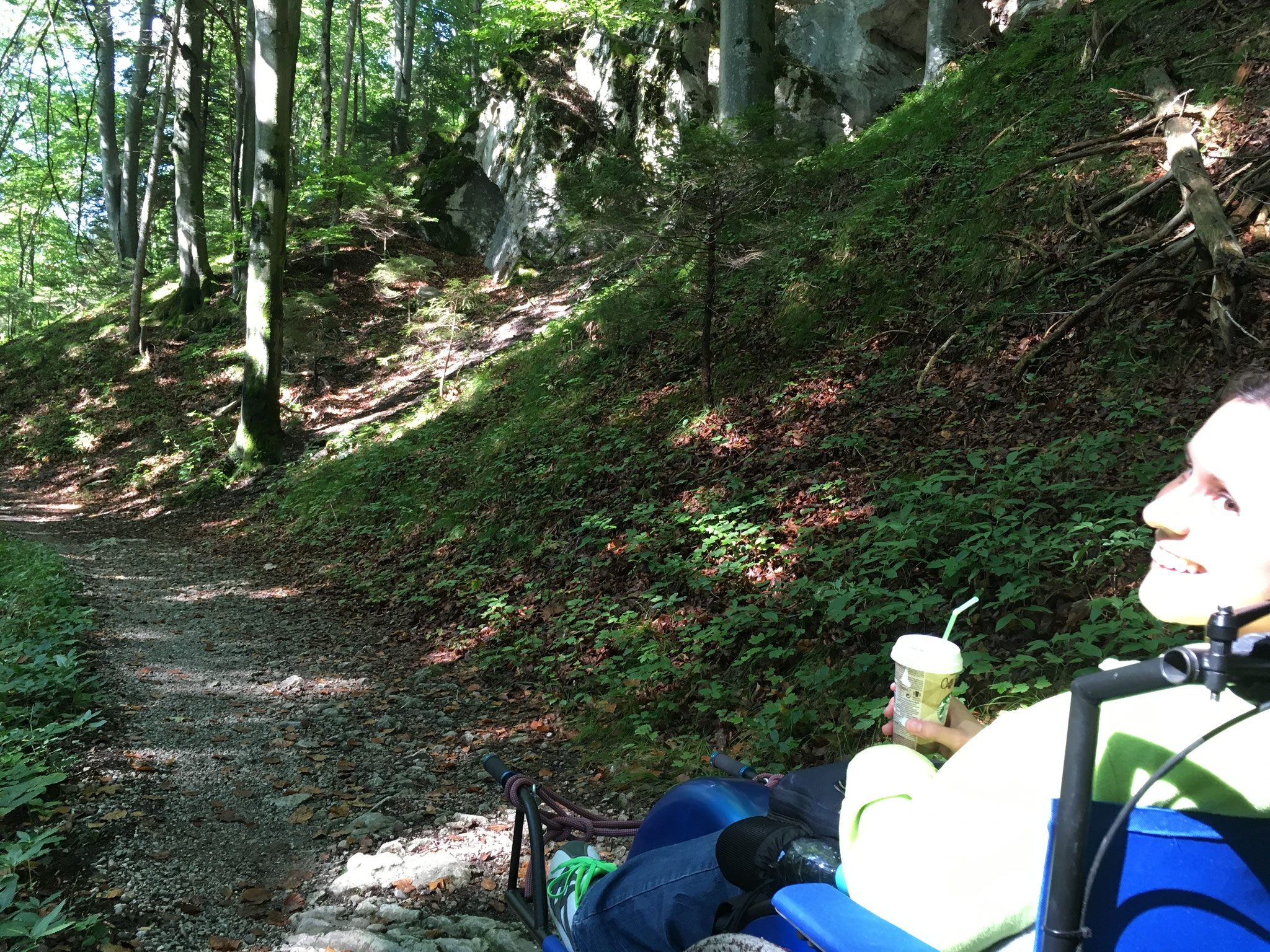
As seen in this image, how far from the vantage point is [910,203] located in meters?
9.11

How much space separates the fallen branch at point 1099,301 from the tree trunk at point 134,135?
18.3 m

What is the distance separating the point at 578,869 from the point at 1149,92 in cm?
847

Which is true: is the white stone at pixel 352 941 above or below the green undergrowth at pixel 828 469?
below

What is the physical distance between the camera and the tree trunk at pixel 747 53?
363 inches

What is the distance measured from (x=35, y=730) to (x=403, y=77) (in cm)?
2719

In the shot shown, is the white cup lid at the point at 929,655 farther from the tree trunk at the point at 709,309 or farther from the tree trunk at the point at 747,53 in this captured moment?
the tree trunk at the point at 747,53

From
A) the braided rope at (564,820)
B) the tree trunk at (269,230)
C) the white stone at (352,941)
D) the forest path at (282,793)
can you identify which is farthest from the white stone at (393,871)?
the tree trunk at (269,230)

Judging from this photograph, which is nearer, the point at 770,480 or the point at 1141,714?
the point at 1141,714

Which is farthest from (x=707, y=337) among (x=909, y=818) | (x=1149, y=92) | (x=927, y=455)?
(x=909, y=818)

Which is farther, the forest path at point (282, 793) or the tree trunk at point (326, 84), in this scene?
the tree trunk at point (326, 84)

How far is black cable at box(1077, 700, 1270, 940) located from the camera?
972mm

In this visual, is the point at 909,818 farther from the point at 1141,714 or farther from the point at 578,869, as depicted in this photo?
the point at 578,869

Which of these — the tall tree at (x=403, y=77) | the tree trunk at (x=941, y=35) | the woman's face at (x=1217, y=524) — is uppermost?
the tall tree at (x=403, y=77)

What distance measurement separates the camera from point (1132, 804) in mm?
1040
